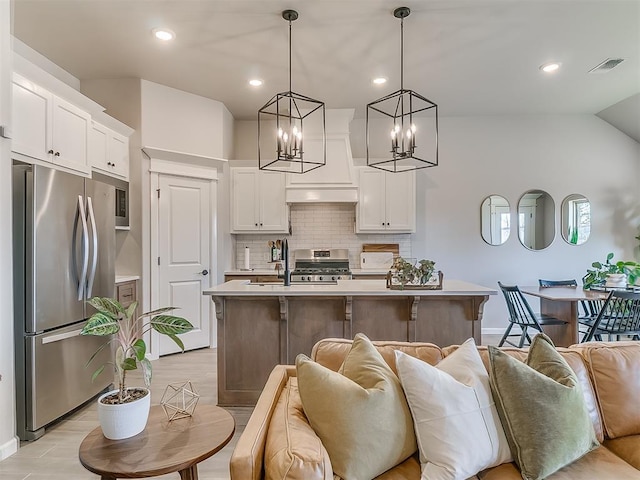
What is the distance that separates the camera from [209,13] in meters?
2.89

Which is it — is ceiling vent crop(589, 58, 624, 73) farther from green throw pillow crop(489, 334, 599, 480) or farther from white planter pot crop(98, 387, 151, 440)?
white planter pot crop(98, 387, 151, 440)

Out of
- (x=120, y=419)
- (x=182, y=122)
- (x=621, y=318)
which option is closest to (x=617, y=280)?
(x=621, y=318)

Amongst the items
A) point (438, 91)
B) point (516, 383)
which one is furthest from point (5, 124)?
point (438, 91)

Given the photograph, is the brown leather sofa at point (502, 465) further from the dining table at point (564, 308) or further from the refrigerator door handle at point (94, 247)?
the dining table at point (564, 308)

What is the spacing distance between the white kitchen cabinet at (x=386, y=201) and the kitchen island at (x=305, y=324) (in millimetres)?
2067

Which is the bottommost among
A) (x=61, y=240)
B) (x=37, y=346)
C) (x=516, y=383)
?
(x=37, y=346)

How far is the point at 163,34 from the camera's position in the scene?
3172mm

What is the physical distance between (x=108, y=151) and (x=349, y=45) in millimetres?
2561

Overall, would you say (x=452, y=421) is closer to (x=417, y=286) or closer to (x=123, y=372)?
(x=123, y=372)

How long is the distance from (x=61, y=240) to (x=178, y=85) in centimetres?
241

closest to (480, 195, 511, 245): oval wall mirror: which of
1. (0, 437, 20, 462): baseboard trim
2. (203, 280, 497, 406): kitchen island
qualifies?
(203, 280, 497, 406): kitchen island

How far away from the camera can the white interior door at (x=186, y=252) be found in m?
4.20

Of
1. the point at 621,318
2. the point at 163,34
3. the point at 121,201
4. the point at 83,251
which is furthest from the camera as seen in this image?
the point at 121,201

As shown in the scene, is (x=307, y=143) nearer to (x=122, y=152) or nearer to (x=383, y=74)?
(x=383, y=74)
